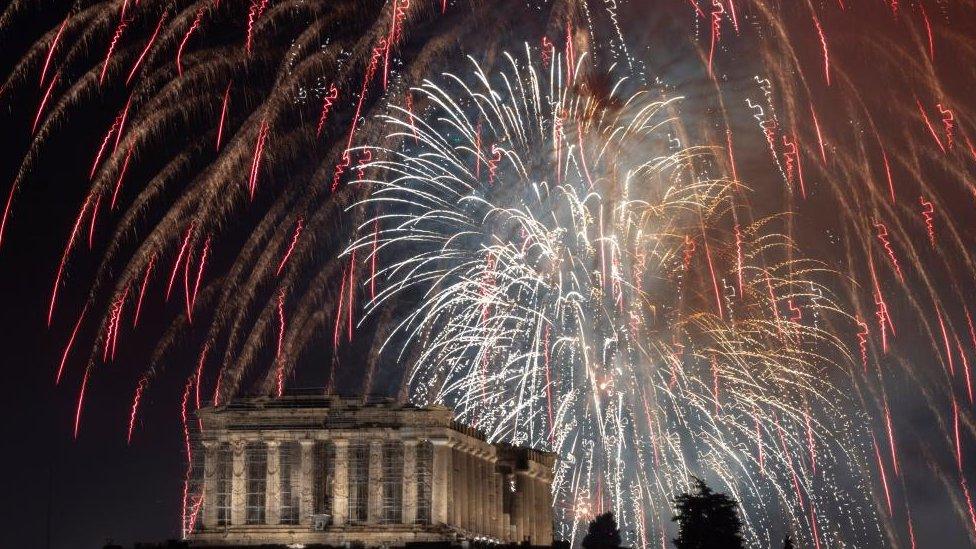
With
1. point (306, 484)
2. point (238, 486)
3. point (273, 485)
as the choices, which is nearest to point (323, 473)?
point (306, 484)

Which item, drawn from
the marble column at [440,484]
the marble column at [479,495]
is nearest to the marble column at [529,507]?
the marble column at [479,495]

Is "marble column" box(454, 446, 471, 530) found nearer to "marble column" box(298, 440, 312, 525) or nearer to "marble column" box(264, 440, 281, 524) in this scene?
"marble column" box(298, 440, 312, 525)

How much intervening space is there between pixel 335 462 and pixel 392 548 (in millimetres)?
8680

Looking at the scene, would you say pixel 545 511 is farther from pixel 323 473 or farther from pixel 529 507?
pixel 323 473

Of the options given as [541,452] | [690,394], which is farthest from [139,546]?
[541,452]

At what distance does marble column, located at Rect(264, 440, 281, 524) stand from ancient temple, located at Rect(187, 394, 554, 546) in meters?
0.07

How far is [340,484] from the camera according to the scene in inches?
4402

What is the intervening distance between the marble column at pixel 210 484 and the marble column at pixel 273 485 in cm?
355

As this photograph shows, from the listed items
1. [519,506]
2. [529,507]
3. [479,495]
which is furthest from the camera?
[529,507]

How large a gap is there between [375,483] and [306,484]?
15.8 feet

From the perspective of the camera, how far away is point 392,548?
10656 cm

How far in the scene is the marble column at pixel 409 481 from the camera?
110938mm

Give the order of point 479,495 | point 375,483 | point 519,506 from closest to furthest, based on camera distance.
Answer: point 375,483
point 479,495
point 519,506

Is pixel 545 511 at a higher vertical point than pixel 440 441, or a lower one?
lower
